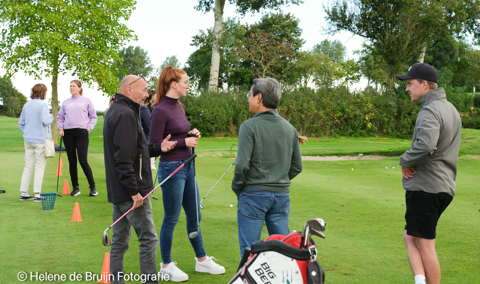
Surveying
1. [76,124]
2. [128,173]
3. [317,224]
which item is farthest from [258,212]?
[76,124]

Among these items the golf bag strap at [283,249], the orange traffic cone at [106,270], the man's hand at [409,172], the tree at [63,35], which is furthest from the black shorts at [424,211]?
the tree at [63,35]

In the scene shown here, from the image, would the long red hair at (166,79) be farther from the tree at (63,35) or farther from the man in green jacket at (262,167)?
the tree at (63,35)

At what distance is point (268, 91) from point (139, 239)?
1799 mm

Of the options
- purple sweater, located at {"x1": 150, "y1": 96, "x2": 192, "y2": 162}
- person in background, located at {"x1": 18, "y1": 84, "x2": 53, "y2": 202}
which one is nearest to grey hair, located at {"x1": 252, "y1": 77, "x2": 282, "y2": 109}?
purple sweater, located at {"x1": 150, "y1": 96, "x2": 192, "y2": 162}

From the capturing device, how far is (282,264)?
293 cm

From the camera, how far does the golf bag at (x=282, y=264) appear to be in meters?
2.87

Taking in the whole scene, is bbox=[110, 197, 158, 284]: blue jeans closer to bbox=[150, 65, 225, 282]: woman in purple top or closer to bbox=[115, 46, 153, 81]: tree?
bbox=[150, 65, 225, 282]: woman in purple top

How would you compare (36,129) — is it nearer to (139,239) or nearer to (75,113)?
(75,113)

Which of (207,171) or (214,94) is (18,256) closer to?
(207,171)

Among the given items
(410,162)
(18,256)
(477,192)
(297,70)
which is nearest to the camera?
(410,162)

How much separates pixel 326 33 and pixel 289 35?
1498cm

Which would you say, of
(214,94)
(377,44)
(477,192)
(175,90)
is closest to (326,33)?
(377,44)

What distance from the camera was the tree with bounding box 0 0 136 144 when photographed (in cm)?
2380

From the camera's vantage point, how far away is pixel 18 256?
5.18 m
